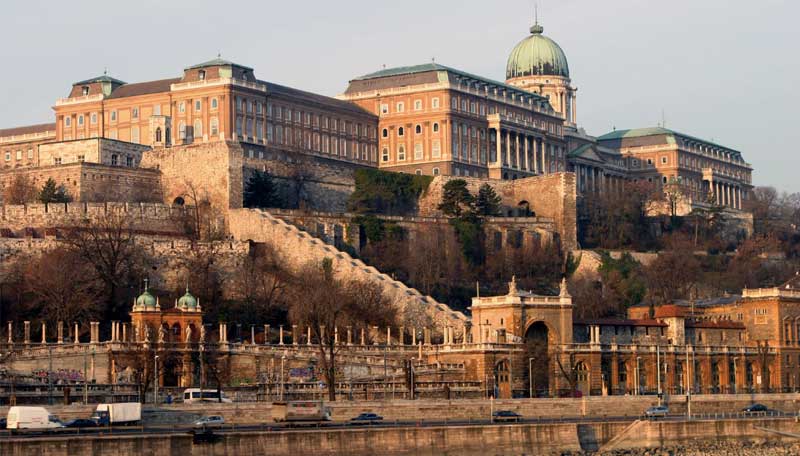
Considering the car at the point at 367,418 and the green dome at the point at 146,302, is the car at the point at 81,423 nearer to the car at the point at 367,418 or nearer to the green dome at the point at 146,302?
the car at the point at 367,418

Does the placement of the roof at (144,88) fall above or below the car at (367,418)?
above

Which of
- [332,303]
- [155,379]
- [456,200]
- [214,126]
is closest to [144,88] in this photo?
[214,126]

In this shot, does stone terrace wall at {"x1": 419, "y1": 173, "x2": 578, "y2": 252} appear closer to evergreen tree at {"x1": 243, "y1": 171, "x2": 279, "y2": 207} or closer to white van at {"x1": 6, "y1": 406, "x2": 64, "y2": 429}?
evergreen tree at {"x1": 243, "y1": 171, "x2": 279, "y2": 207}

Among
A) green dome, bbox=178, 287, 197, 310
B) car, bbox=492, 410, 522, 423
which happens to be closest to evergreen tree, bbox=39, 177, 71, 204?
green dome, bbox=178, 287, 197, 310

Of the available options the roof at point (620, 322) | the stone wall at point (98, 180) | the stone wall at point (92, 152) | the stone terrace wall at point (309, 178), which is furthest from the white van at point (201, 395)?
the stone terrace wall at point (309, 178)

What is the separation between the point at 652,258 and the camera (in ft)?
506

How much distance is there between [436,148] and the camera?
167875 millimetres

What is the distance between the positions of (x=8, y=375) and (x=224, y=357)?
13066 mm

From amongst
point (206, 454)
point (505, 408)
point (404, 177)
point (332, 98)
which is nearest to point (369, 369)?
point (505, 408)

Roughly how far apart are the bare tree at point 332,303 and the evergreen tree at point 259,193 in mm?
14123

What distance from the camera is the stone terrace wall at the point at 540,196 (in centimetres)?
15488

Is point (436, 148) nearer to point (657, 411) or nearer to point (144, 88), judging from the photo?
point (144, 88)

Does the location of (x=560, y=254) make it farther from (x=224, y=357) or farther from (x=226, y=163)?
(x=224, y=357)

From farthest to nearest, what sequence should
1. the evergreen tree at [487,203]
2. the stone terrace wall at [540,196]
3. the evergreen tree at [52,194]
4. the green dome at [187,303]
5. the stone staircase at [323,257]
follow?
the stone terrace wall at [540,196]
the evergreen tree at [487,203]
the evergreen tree at [52,194]
the stone staircase at [323,257]
the green dome at [187,303]
